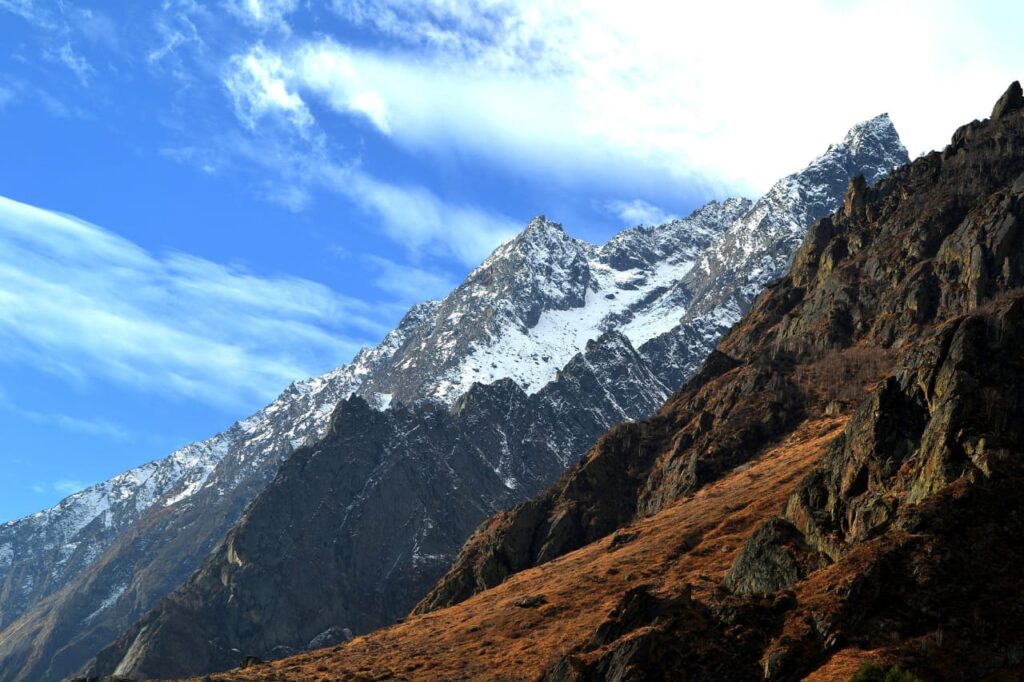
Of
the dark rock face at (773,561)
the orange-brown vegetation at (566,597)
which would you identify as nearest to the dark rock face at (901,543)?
the dark rock face at (773,561)

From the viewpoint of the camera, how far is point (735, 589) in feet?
270

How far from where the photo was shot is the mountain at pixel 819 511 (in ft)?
213

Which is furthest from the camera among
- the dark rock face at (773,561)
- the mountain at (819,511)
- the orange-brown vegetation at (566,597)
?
the orange-brown vegetation at (566,597)

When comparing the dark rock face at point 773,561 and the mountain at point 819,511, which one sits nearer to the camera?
the mountain at point 819,511

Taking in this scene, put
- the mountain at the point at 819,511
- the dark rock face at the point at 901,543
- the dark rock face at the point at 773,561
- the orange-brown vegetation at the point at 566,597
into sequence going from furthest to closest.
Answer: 1. the orange-brown vegetation at the point at 566,597
2. the dark rock face at the point at 773,561
3. the mountain at the point at 819,511
4. the dark rock face at the point at 901,543

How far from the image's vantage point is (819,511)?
284ft

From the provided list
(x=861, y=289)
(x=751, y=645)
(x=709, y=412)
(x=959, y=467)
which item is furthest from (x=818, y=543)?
(x=861, y=289)

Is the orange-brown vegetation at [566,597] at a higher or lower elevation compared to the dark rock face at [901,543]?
higher

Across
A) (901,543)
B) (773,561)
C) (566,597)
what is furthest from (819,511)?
(566,597)

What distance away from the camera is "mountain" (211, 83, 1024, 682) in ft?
213

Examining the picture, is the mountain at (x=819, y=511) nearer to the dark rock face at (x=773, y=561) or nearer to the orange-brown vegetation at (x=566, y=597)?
the dark rock face at (x=773, y=561)

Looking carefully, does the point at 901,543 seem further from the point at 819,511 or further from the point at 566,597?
the point at 566,597

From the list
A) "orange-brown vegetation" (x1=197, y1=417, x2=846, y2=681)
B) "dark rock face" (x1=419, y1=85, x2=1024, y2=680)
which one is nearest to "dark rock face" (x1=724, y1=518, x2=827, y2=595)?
"dark rock face" (x1=419, y1=85, x2=1024, y2=680)

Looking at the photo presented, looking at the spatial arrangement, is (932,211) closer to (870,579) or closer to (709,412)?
(709,412)
